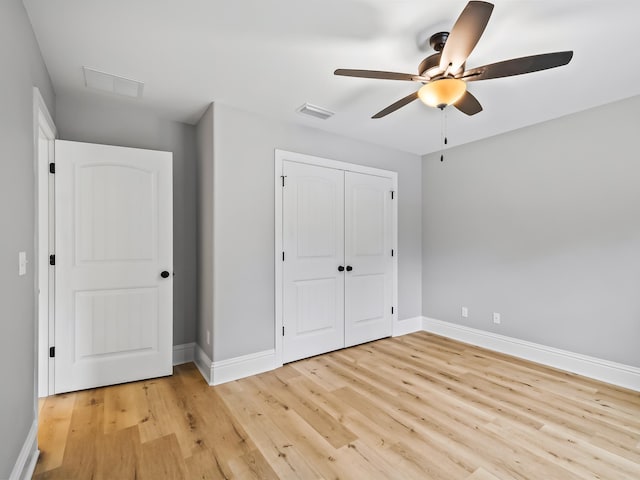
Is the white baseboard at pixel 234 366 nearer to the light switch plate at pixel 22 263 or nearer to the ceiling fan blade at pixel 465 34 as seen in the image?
the light switch plate at pixel 22 263

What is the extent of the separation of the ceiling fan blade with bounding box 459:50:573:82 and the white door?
2.61m

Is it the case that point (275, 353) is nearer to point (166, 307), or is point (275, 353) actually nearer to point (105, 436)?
point (166, 307)

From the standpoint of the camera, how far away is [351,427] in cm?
218

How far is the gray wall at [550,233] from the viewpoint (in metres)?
2.83

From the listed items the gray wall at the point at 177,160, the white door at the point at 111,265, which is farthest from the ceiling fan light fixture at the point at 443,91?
the gray wall at the point at 177,160

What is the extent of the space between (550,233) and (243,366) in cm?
334

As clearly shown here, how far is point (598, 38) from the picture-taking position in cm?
196

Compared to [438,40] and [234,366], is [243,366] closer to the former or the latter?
[234,366]

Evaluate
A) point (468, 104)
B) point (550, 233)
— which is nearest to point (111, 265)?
point (468, 104)

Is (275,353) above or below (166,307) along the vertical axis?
below

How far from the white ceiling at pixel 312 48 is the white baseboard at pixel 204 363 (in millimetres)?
2342

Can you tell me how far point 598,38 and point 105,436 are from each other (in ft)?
13.1

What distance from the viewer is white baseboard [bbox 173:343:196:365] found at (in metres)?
3.27

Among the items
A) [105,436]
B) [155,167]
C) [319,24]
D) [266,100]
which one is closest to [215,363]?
[105,436]
